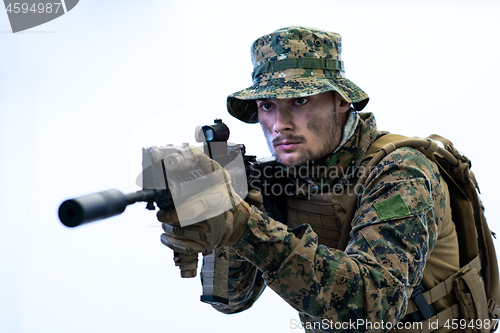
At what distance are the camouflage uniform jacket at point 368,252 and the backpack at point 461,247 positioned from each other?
16cm

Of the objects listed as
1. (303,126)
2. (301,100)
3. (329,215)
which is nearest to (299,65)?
(301,100)

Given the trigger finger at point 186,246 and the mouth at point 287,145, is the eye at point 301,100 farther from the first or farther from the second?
the trigger finger at point 186,246

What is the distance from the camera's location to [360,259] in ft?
4.16

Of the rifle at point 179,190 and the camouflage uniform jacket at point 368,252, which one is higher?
the rifle at point 179,190

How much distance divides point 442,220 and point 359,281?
575 millimetres

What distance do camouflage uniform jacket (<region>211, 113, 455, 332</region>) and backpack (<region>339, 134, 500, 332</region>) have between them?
16 centimetres

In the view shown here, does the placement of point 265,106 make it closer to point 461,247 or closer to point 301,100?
→ point 301,100

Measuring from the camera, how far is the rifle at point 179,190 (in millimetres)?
830

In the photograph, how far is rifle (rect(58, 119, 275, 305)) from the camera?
2.72 feet

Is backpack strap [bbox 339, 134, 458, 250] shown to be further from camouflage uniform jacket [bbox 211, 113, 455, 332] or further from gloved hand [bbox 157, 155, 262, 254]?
gloved hand [bbox 157, 155, 262, 254]

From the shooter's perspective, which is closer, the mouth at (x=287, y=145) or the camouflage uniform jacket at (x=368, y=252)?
the camouflage uniform jacket at (x=368, y=252)
